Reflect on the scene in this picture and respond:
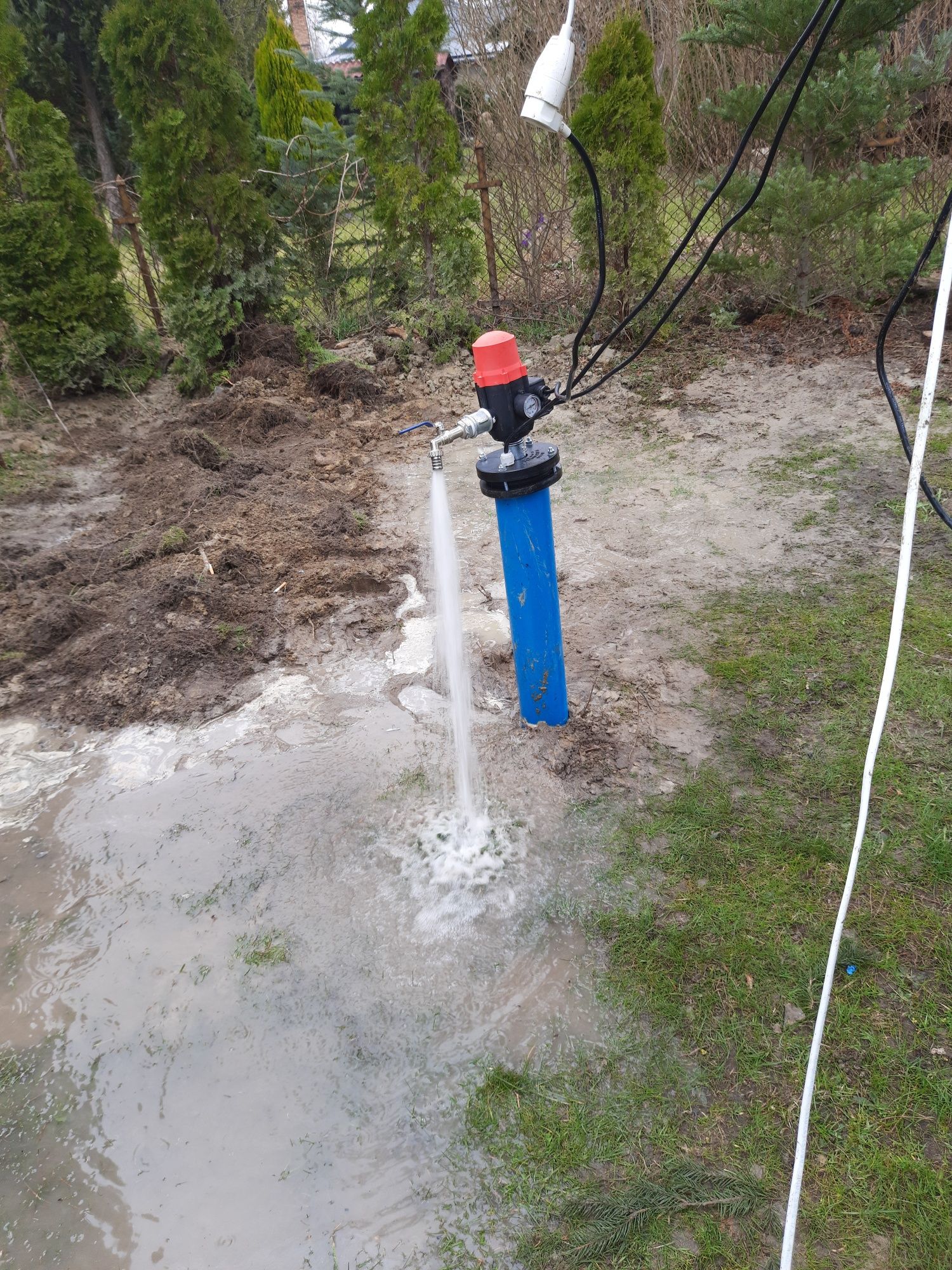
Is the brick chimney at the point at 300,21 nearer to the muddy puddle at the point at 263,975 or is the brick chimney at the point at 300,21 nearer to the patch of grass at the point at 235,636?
the patch of grass at the point at 235,636

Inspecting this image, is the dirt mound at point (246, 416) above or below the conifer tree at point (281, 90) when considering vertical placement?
below

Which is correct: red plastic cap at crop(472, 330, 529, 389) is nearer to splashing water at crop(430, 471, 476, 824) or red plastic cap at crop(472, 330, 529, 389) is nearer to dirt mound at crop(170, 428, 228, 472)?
splashing water at crop(430, 471, 476, 824)

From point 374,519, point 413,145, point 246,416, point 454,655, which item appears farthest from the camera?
point 413,145

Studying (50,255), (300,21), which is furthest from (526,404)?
(300,21)

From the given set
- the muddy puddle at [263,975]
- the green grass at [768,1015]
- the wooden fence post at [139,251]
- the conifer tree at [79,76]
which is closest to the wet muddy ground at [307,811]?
the muddy puddle at [263,975]

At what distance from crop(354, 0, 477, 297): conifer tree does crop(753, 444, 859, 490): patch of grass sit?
346cm

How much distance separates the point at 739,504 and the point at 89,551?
3.31m

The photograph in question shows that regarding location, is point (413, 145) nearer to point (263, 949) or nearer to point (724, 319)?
point (724, 319)

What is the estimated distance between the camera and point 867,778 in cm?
147

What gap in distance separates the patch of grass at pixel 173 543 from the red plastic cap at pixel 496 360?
235cm

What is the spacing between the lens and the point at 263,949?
202cm

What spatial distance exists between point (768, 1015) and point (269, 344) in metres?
5.94

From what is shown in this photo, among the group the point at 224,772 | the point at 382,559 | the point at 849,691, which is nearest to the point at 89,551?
the point at 382,559

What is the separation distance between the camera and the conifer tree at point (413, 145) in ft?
19.0
